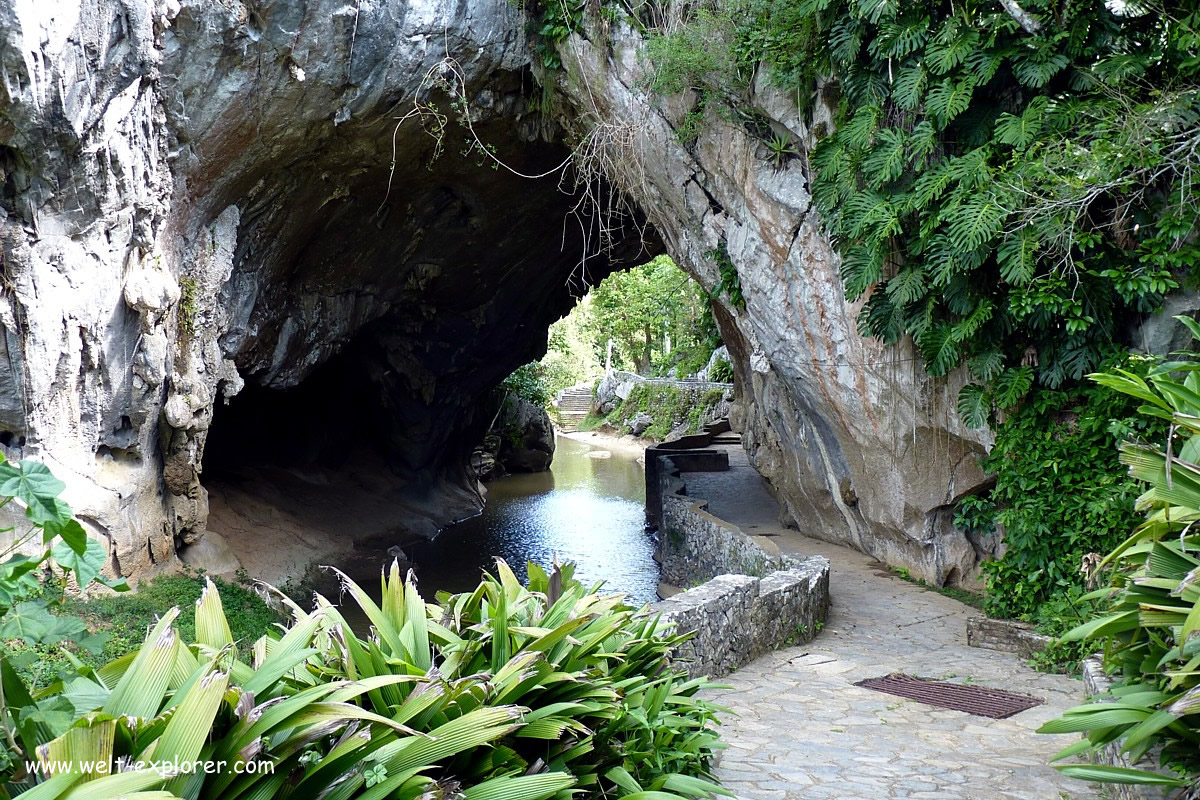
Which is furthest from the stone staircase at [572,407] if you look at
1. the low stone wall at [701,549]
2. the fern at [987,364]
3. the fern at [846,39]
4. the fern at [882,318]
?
the fern at [987,364]

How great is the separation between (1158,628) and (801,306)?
244 inches

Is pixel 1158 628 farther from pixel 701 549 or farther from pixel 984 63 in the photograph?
pixel 701 549

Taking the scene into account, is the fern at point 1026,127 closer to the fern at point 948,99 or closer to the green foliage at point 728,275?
the fern at point 948,99

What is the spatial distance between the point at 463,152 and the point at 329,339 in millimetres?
4494

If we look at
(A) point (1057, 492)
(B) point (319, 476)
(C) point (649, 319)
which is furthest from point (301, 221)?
(C) point (649, 319)

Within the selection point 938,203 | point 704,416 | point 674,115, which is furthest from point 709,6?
point 704,416

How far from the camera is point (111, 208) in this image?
9281 mm

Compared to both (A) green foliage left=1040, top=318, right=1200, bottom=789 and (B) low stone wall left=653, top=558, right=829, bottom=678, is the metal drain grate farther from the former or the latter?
(A) green foliage left=1040, top=318, right=1200, bottom=789

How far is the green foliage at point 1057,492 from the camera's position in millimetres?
6969

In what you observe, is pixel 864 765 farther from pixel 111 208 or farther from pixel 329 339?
pixel 329 339

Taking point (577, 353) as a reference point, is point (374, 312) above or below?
below

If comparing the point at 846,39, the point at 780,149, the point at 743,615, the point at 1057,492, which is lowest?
the point at 743,615

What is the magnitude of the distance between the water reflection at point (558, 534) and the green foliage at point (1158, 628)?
7.77 meters

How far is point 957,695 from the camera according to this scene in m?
6.03
